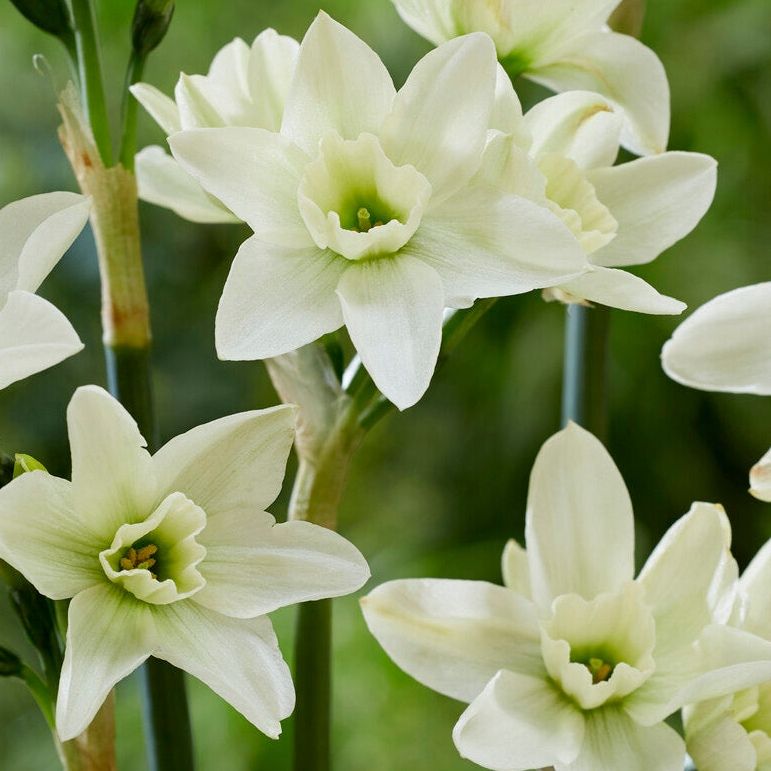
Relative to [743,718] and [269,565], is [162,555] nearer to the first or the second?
[269,565]

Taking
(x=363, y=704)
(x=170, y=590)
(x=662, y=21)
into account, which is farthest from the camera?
(x=662, y=21)

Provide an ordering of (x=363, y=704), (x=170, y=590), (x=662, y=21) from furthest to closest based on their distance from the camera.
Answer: (x=662, y=21) → (x=363, y=704) → (x=170, y=590)

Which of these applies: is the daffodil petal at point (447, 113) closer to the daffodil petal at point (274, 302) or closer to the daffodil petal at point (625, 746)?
the daffodil petal at point (274, 302)

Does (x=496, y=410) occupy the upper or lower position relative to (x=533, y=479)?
lower

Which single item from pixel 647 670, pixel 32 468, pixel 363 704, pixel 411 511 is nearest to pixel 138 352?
pixel 32 468

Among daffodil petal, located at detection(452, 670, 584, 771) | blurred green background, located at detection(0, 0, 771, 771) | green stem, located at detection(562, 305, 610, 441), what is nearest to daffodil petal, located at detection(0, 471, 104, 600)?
daffodil petal, located at detection(452, 670, 584, 771)

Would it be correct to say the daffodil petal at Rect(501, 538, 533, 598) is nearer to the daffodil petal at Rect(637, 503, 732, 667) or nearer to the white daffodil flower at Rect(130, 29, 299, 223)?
the daffodil petal at Rect(637, 503, 732, 667)

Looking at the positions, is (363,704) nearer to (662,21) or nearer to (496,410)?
Answer: (496,410)

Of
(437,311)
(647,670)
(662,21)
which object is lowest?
(662,21)
